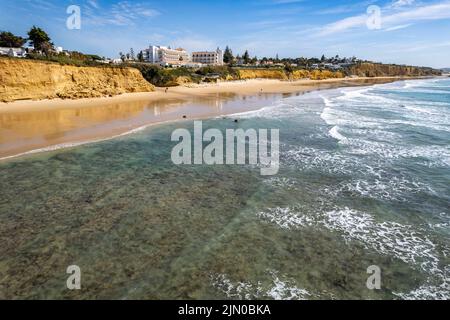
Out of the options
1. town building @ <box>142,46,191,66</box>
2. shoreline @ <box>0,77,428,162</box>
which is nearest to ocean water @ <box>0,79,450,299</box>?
shoreline @ <box>0,77,428,162</box>

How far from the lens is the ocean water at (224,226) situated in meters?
6.87

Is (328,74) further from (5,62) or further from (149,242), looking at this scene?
(149,242)

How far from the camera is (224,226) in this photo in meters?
9.27

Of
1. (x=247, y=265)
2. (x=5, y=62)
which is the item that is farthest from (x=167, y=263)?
(x=5, y=62)

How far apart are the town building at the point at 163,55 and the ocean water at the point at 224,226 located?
358ft

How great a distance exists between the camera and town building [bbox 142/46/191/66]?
118000mm

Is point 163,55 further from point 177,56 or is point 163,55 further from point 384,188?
point 384,188

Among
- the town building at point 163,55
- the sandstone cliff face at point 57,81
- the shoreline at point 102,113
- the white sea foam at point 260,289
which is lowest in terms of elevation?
the white sea foam at point 260,289

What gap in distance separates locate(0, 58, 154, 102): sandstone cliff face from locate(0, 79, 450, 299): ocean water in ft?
59.1

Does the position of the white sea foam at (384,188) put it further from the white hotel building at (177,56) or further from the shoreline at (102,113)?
the white hotel building at (177,56)

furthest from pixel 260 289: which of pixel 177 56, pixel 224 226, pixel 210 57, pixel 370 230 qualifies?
pixel 210 57

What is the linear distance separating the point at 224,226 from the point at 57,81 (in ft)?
103

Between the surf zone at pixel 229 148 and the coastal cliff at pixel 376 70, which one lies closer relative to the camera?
the surf zone at pixel 229 148

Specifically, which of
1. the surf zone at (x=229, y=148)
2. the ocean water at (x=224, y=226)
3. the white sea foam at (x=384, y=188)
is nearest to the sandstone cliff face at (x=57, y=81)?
the ocean water at (x=224, y=226)
